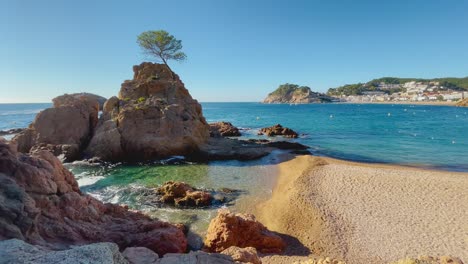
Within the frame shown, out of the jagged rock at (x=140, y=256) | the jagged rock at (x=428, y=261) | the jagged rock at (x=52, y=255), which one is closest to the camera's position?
the jagged rock at (x=52, y=255)

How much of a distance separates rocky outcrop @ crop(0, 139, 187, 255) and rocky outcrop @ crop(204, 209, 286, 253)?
1.52 meters

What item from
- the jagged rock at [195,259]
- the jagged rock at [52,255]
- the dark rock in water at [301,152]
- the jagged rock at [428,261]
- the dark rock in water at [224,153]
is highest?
the jagged rock at [52,255]

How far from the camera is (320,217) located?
1491 cm

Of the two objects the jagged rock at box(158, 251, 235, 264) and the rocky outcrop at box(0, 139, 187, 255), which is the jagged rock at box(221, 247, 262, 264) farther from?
the rocky outcrop at box(0, 139, 187, 255)

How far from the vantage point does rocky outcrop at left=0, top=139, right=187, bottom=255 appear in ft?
21.0

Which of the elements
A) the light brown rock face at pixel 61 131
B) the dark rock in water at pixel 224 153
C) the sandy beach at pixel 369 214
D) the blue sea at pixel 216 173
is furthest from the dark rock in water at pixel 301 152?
the light brown rock face at pixel 61 131

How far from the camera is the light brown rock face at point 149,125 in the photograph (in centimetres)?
2930

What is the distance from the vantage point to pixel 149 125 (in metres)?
30.3

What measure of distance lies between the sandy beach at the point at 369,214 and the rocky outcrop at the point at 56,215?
455cm

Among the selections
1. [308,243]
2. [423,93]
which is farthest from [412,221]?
[423,93]

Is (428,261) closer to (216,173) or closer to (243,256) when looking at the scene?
(243,256)

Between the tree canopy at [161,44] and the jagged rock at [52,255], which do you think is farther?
the tree canopy at [161,44]

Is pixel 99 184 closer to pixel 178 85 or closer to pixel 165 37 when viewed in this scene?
pixel 178 85

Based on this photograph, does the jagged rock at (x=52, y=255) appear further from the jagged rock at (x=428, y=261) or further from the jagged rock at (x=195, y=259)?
the jagged rock at (x=428, y=261)
